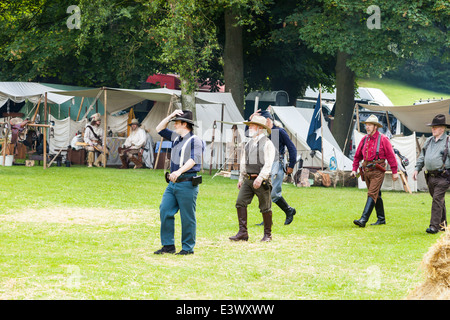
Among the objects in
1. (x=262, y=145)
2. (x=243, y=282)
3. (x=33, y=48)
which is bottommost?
(x=243, y=282)

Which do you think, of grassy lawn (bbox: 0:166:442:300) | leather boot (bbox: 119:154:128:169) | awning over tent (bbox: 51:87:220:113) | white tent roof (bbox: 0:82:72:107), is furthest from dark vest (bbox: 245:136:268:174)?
white tent roof (bbox: 0:82:72:107)

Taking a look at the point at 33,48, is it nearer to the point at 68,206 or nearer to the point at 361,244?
the point at 68,206

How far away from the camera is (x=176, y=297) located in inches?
239

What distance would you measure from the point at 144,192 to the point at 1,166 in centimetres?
724

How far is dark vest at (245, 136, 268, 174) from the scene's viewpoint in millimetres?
9477

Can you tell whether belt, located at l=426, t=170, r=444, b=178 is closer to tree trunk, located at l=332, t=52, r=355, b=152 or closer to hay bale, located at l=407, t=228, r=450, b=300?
hay bale, located at l=407, t=228, r=450, b=300

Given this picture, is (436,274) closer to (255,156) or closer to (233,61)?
(255,156)

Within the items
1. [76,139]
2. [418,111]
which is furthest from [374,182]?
[76,139]

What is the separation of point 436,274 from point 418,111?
15.9 metres

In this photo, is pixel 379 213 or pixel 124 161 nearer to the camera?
pixel 379 213

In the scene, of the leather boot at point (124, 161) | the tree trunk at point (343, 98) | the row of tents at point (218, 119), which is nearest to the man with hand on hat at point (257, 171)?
the row of tents at point (218, 119)

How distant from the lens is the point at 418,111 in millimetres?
20578

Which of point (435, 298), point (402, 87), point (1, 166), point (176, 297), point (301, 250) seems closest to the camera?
point (435, 298)
